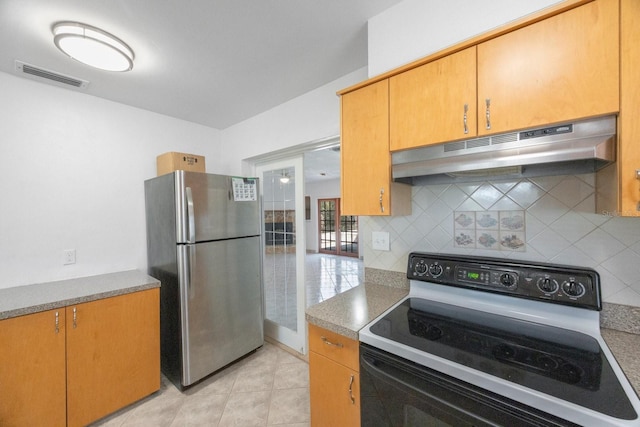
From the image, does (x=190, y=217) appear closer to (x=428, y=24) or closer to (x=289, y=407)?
(x=289, y=407)

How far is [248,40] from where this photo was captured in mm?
1512

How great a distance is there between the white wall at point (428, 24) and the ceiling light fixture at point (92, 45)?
1.48 metres

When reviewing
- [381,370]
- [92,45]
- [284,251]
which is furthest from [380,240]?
[92,45]

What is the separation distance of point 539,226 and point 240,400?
2.20m

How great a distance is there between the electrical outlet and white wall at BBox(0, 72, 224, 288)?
0.03 meters

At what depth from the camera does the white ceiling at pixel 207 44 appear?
126 centimetres

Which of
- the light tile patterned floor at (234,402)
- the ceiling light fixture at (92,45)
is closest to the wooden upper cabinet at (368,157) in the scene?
the ceiling light fixture at (92,45)

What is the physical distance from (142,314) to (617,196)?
8.48 ft

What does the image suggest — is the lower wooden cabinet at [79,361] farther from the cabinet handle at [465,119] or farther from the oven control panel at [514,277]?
the cabinet handle at [465,119]

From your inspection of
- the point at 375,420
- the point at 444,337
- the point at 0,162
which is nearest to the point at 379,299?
the point at 444,337

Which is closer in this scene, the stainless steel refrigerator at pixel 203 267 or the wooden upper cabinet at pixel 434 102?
the wooden upper cabinet at pixel 434 102

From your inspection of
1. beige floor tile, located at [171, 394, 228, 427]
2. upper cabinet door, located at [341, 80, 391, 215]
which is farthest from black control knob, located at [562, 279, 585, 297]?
beige floor tile, located at [171, 394, 228, 427]

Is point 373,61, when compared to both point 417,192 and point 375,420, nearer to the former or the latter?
point 417,192

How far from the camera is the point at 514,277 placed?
43.7 inches
